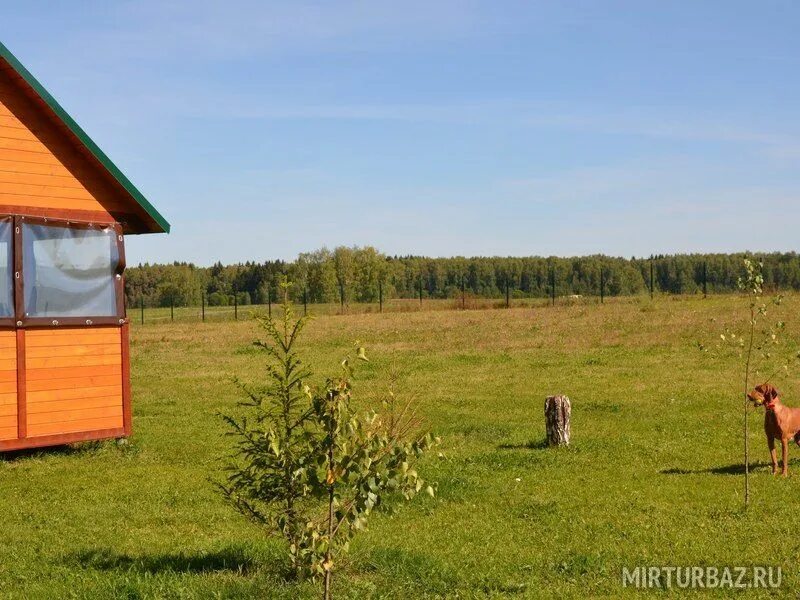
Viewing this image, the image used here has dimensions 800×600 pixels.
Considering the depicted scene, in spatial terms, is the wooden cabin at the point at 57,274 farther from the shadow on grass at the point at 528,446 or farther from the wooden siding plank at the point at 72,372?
the shadow on grass at the point at 528,446

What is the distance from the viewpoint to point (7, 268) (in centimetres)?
1290

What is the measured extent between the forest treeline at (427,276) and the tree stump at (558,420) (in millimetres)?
56873

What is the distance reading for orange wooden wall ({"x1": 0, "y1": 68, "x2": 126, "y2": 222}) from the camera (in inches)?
510

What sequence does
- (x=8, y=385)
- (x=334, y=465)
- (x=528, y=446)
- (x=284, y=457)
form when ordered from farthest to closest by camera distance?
1. (x=528, y=446)
2. (x=8, y=385)
3. (x=284, y=457)
4. (x=334, y=465)

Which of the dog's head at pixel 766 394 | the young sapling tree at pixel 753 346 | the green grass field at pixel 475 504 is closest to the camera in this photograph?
the green grass field at pixel 475 504

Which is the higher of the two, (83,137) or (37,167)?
(83,137)

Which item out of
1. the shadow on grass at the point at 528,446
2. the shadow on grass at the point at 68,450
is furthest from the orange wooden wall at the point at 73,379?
the shadow on grass at the point at 528,446

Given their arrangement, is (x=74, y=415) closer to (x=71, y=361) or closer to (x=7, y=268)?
(x=71, y=361)

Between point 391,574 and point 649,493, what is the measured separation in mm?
4547

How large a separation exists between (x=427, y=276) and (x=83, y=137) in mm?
99157

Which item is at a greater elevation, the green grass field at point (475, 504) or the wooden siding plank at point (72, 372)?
the wooden siding plank at point (72, 372)

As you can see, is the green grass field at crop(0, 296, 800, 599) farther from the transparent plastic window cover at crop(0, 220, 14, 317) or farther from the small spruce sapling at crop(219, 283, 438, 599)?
the transparent plastic window cover at crop(0, 220, 14, 317)

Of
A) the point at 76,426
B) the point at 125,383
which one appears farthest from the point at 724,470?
the point at 76,426

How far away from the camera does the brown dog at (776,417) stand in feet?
35.2
